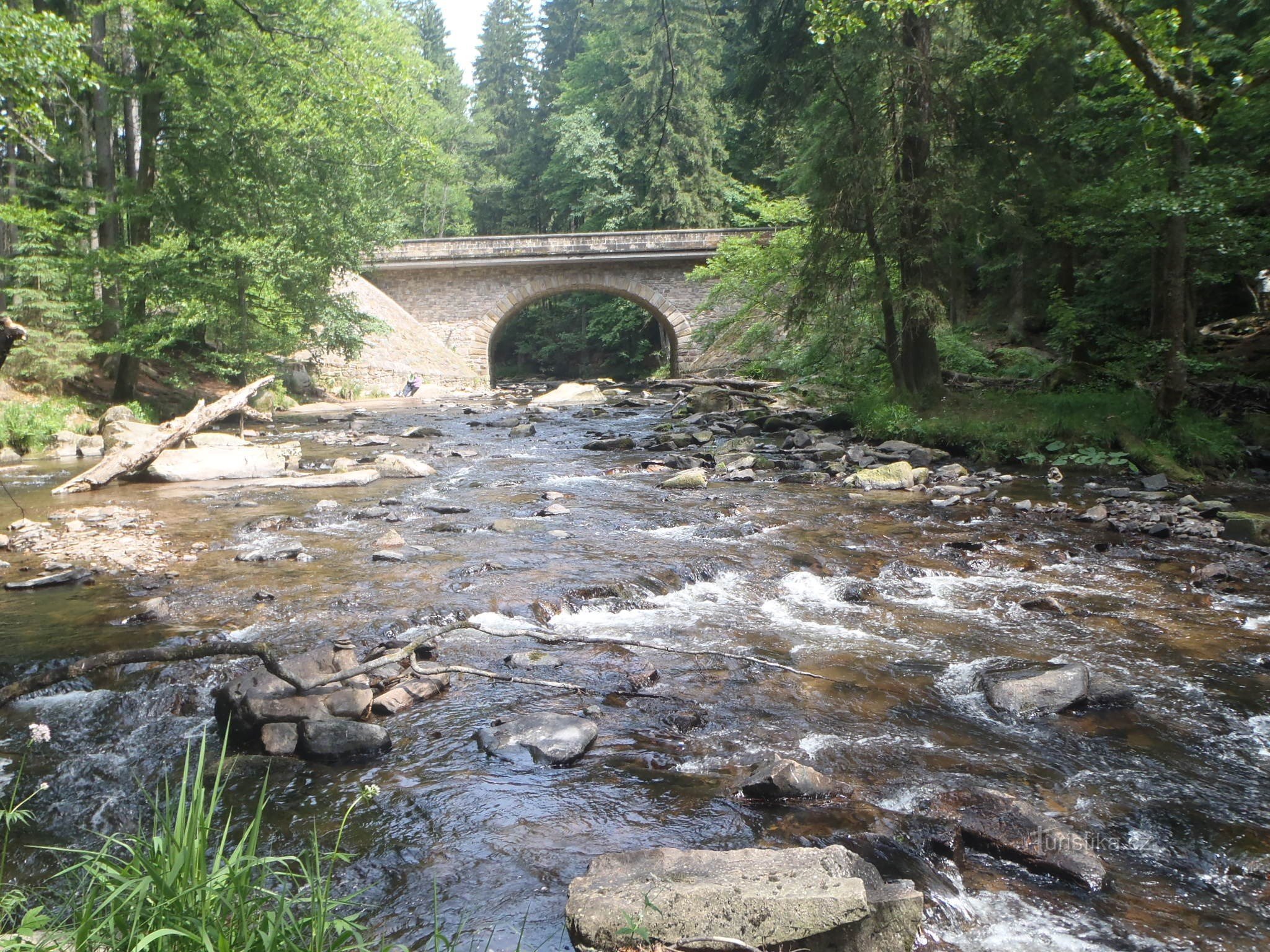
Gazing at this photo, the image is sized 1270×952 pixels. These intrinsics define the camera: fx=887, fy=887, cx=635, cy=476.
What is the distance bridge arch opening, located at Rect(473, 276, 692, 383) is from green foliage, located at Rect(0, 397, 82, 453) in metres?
18.5

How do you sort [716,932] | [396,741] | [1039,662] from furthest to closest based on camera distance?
[1039,662] → [396,741] → [716,932]

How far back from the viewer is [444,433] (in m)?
17.3

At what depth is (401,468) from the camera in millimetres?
12250

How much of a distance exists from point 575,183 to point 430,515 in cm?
3565

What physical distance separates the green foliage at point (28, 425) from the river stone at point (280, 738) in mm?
12370

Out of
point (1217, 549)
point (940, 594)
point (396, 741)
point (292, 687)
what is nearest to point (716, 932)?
point (396, 741)

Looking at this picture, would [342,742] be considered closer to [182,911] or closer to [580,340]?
[182,911]

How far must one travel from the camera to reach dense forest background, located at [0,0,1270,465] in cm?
1041

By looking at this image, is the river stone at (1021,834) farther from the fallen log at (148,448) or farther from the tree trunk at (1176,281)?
the fallen log at (148,448)

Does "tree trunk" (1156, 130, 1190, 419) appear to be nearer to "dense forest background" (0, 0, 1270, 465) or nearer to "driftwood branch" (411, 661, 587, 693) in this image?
"dense forest background" (0, 0, 1270, 465)

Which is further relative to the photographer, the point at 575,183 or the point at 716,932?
the point at 575,183

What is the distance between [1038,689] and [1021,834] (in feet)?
4.72

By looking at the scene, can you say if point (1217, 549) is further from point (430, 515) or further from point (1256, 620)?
point (430, 515)

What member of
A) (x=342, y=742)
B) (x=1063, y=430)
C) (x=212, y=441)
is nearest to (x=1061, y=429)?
(x=1063, y=430)
